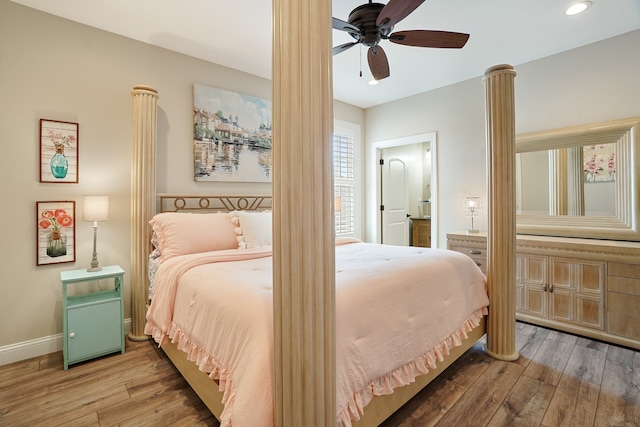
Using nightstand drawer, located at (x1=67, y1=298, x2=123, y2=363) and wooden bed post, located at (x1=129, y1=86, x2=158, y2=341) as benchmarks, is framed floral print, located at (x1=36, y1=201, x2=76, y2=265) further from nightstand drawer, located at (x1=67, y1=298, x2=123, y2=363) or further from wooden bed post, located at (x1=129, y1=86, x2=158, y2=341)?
nightstand drawer, located at (x1=67, y1=298, x2=123, y2=363)

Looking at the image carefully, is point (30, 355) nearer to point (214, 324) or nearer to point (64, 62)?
point (214, 324)

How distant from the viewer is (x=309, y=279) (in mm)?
980

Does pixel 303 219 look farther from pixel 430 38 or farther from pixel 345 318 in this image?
pixel 430 38

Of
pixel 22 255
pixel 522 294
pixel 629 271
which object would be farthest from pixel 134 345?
pixel 629 271

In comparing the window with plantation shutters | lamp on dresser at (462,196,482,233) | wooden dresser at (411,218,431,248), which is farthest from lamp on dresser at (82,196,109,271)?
wooden dresser at (411,218,431,248)

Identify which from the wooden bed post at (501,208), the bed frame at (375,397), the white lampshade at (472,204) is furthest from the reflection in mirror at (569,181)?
the bed frame at (375,397)

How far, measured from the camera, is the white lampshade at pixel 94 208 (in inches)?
95.2

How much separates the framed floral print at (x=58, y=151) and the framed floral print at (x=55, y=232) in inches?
9.2

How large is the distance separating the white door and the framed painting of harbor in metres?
2.35

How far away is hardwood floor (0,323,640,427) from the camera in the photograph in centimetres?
168

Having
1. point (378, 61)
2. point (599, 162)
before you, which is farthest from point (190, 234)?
point (599, 162)

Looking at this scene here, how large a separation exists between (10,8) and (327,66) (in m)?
3.04

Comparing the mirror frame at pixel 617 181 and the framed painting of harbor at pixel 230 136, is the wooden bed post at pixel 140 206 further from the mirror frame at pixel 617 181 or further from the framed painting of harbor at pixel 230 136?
the mirror frame at pixel 617 181

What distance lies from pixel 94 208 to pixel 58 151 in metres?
0.62
